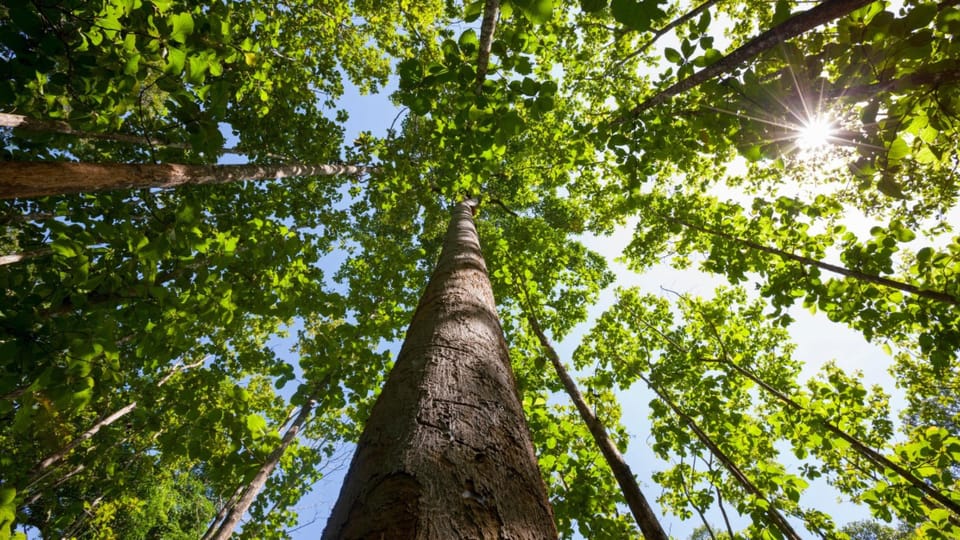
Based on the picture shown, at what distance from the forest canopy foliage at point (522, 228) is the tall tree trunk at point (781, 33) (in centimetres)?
1

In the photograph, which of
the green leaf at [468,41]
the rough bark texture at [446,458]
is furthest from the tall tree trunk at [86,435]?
the green leaf at [468,41]

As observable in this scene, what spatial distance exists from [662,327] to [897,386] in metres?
4.20

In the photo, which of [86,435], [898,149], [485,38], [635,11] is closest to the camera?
[635,11]

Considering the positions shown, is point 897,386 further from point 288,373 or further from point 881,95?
point 288,373

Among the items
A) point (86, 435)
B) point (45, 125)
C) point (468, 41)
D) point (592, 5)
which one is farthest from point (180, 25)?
point (86, 435)

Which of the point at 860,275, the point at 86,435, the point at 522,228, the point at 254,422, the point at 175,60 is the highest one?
the point at 522,228

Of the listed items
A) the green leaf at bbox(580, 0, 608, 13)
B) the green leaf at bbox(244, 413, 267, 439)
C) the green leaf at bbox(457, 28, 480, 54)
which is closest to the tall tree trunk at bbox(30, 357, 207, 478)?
the green leaf at bbox(244, 413, 267, 439)

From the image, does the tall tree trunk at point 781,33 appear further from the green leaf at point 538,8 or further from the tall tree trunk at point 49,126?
the tall tree trunk at point 49,126

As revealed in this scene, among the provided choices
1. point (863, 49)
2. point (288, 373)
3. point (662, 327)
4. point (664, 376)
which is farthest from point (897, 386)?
point (288, 373)

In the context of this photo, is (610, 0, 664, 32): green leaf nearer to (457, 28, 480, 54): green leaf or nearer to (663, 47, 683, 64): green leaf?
(457, 28, 480, 54): green leaf

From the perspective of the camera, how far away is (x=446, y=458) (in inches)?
31.2

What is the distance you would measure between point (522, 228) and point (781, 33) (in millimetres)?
5123

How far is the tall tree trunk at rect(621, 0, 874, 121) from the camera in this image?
1.47m

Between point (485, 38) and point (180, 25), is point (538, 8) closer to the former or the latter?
point (485, 38)
